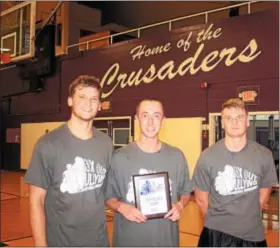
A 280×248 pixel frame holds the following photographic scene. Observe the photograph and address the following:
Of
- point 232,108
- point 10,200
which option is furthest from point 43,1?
point 232,108

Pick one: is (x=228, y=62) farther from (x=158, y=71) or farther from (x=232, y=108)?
(x=232, y=108)

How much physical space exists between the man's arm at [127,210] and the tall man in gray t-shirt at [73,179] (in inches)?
4.0

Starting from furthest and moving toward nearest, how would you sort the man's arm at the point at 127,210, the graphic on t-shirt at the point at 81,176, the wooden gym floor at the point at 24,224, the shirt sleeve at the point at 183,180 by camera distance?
the wooden gym floor at the point at 24,224 < the shirt sleeve at the point at 183,180 < the man's arm at the point at 127,210 < the graphic on t-shirt at the point at 81,176

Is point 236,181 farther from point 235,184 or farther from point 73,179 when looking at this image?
point 73,179

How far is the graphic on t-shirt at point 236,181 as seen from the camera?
8.21 feet

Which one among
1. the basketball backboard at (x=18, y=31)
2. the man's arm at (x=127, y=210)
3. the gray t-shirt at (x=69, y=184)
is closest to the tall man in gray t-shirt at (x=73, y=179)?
the gray t-shirt at (x=69, y=184)

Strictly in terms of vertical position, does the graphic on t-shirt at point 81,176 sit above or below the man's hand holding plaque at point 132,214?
above

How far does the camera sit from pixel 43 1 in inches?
569

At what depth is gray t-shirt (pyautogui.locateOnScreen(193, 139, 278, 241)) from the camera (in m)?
2.50

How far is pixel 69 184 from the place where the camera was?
2.15 meters

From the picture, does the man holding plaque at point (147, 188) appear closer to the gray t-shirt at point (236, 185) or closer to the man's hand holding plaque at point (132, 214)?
the man's hand holding plaque at point (132, 214)

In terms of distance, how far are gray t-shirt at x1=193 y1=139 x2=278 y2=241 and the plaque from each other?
388 millimetres

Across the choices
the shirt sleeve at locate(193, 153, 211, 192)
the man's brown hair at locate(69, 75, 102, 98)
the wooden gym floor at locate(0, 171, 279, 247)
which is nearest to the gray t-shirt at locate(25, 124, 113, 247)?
the man's brown hair at locate(69, 75, 102, 98)

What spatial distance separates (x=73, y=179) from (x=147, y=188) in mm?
485
